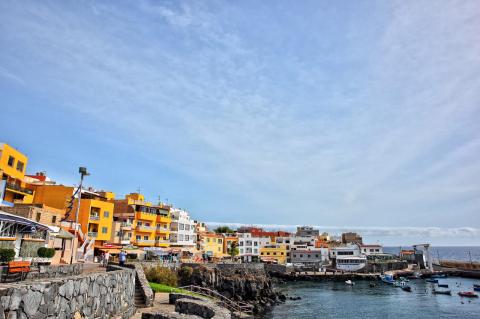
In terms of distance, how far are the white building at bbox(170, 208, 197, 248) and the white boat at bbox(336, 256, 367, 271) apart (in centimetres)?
4731

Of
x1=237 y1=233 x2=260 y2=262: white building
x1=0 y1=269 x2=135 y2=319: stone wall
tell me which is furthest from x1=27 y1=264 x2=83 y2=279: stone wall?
x1=237 y1=233 x2=260 y2=262: white building

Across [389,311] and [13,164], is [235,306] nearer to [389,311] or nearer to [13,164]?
[389,311]

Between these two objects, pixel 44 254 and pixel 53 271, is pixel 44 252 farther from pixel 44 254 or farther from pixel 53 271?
pixel 53 271

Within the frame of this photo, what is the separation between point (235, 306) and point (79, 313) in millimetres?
38032

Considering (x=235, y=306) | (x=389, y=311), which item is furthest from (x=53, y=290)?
(x=389, y=311)

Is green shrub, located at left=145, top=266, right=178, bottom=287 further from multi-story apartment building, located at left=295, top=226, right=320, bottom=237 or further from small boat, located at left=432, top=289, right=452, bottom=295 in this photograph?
multi-story apartment building, located at left=295, top=226, right=320, bottom=237

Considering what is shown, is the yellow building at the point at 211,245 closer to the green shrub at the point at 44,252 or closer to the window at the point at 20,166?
the window at the point at 20,166

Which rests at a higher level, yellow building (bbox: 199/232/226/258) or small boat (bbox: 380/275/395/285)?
yellow building (bbox: 199/232/226/258)

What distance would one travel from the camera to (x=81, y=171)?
36.7 meters

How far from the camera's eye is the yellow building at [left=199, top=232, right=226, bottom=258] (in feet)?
296

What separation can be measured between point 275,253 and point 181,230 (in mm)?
40412

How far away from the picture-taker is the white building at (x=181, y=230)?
77312mm

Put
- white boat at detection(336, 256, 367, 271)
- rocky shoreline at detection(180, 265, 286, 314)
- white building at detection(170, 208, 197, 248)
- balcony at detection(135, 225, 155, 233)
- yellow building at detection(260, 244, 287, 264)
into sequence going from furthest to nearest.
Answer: yellow building at detection(260, 244, 287, 264) → white boat at detection(336, 256, 367, 271) → white building at detection(170, 208, 197, 248) → balcony at detection(135, 225, 155, 233) → rocky shoreline at detection(180, 265, 286, 314)

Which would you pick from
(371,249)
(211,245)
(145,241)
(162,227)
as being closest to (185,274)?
(145,241)
